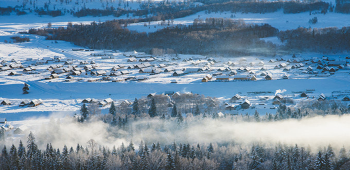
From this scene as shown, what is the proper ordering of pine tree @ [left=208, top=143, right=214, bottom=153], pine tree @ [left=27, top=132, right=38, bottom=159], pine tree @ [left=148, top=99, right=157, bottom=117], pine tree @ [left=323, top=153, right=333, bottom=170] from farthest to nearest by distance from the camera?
pine tree @ [left=148, top=99, right=157, bottom=117] → pine tree @ [left=208, top=143, right=214, bottom=153] → pine tree @ [left=27, top=132, right=38, bottom=159] → pine tree @ [left=323, top=153, right=333, bottom=170]

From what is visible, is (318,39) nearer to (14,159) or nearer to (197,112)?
(197,112)

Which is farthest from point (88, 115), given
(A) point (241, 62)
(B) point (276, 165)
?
(A) point (241, 62)

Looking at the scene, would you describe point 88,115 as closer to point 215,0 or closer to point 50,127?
point 50,127

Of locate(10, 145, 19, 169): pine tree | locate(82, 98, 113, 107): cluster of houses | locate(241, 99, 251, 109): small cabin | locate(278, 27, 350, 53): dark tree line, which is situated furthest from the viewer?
locate(278, 27, 350, 53): dark tree line

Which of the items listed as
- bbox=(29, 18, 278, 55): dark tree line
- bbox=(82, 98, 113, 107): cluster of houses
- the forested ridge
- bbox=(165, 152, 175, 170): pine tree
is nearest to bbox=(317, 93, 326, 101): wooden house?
the forested ridge

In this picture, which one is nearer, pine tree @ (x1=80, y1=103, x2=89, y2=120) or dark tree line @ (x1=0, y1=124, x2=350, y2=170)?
dark tree line @ (x1=0, y1=124, x2=350, y2=170)

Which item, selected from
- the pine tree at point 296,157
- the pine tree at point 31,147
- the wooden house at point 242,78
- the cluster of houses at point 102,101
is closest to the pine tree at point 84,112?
the cluster of houses at point 102,101

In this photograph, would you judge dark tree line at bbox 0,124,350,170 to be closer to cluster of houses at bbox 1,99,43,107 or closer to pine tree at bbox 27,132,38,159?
pine tree at bbox 27,132,38,159

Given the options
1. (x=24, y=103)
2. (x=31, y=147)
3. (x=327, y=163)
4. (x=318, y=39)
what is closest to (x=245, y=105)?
(x=327, y=163)
